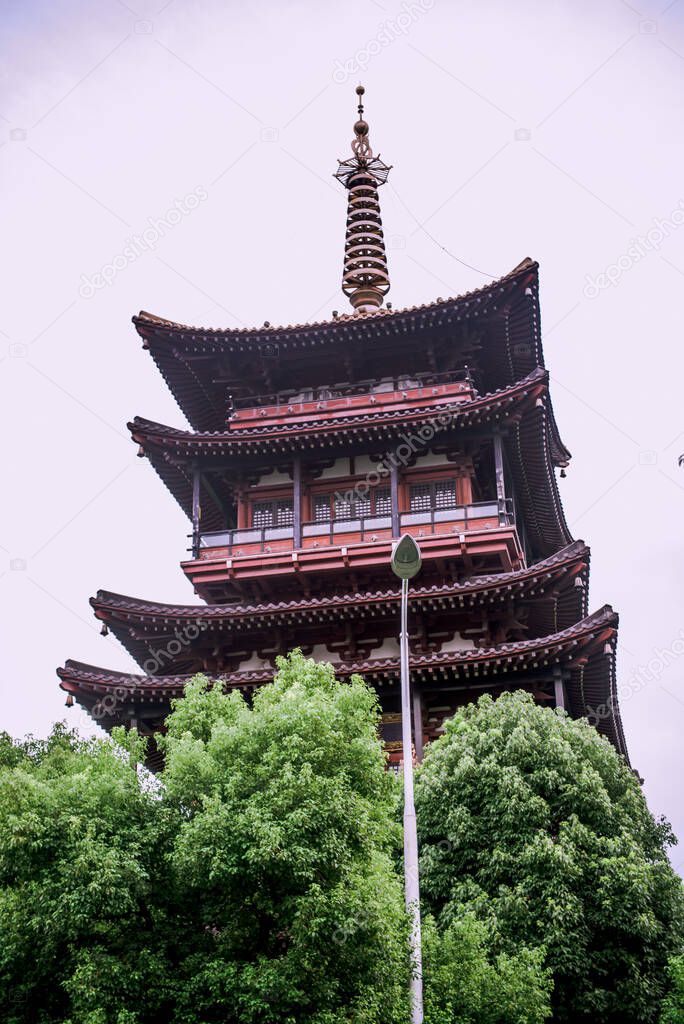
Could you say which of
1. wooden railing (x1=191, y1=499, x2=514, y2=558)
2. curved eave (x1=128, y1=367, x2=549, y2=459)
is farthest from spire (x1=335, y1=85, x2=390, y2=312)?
wooden railing (x1=191, y1=499, x2=514, y2=558)

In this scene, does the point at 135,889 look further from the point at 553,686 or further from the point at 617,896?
the point at 553,686

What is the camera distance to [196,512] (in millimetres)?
37875

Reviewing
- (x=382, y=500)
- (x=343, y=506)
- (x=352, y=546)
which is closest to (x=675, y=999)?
(x=352, y=546)

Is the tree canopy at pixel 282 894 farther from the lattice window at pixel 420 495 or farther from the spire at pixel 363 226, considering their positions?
the spire at pixel 363 226

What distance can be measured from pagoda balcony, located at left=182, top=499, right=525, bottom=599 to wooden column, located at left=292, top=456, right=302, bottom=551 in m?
0.06

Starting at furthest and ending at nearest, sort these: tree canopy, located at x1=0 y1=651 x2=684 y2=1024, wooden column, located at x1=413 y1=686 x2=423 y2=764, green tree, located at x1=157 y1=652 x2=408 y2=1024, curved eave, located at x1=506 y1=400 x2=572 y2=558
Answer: curved eave, located at x1=506 y1=400 x2=572 y2=558
wooden column, located at x1=413 y1=686 x2=423 y2=764
tree canopy, located at x1=0 y1=651 x2=684 y2=1024
green tree, located at x1=157 y1=652 x2=408 y2=1024

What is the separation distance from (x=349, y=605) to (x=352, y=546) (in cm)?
269

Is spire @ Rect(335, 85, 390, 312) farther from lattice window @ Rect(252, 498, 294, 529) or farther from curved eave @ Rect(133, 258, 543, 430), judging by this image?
lattice window @ Rect(252, 498, 294, 529)

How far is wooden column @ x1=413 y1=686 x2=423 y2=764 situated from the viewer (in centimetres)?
3200

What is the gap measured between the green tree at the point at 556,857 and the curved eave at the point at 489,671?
3.87m

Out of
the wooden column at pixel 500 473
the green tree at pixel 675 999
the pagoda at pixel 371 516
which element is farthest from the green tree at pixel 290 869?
the wooden column at pixel 500 473

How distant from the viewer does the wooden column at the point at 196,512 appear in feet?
123

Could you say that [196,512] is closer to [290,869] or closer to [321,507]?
[321,507]

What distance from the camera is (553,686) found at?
32531mm
